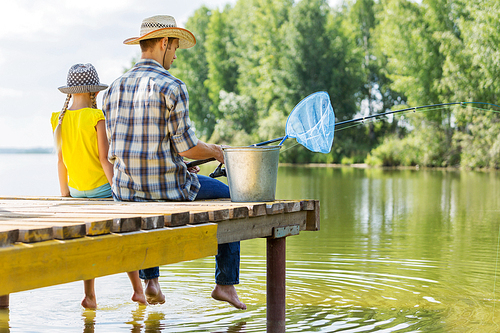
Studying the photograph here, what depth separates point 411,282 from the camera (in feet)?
19.4

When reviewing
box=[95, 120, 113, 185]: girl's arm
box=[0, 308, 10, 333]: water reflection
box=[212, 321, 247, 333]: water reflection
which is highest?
box=[95, 120, 113, 185]: girl's arm

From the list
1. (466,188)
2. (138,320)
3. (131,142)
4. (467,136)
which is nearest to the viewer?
(131,142)

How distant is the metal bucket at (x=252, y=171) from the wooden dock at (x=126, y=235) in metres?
0.12

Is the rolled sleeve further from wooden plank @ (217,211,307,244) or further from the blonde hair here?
the blonde hair

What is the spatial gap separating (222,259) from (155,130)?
96 cm

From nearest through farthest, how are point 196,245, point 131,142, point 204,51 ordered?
point 196,245 → point 131,142 → point 204,51

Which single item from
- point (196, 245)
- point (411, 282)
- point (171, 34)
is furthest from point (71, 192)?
point (411, 282)

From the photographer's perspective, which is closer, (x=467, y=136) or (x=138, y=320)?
(x=138, y=320)

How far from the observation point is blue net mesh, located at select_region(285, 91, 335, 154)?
429cm

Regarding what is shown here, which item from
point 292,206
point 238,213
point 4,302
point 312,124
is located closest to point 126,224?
point 238,213

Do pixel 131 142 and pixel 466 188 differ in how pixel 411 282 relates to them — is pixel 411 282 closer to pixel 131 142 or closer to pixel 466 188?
pixel 131 142

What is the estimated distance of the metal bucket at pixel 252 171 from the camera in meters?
3.74

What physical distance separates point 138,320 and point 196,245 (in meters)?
1.66

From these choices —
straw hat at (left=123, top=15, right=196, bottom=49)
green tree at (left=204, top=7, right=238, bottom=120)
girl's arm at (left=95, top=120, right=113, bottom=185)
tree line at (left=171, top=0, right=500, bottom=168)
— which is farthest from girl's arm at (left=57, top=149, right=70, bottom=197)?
green tree at (left=204, top=7, right=238, bottom=120)
